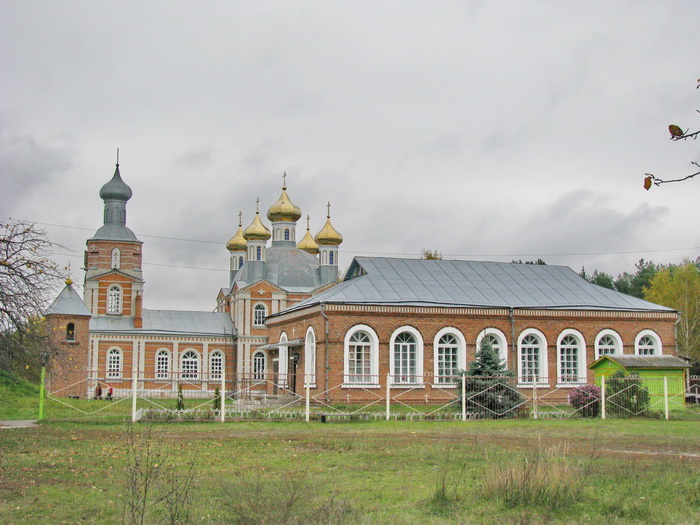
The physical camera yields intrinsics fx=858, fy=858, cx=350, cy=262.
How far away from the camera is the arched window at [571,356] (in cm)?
3569

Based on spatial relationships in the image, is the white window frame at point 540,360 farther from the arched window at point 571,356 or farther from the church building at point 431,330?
the arched window at point 571,356

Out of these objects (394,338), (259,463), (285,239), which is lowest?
(259,463)

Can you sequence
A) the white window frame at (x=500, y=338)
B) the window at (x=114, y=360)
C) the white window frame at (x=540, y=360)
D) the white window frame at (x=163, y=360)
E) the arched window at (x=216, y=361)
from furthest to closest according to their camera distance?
the arched window at (x=216, y=361)
the white window frame at (x=163, y=360)
the window at (x=114, y=360)
the white window frame at (x=540, y=360)
the white window frame at (x=500, y=338)

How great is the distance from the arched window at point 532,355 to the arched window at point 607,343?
246 centimetres

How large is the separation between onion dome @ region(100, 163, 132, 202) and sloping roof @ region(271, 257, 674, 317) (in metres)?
25.0

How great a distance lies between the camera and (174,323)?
183 feet

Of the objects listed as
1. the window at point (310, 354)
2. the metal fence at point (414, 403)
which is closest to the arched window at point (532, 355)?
the metal fence at point (414, 403)

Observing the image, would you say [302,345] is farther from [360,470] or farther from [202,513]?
[202,513]

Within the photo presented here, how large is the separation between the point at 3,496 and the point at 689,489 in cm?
844

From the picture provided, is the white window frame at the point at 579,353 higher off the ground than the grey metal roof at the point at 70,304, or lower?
lower

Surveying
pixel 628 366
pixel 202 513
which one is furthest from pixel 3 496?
pixel 628 366

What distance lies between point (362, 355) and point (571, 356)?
9330mm

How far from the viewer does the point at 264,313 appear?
5719 centimetres

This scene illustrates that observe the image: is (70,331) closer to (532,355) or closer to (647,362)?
(532,355)
